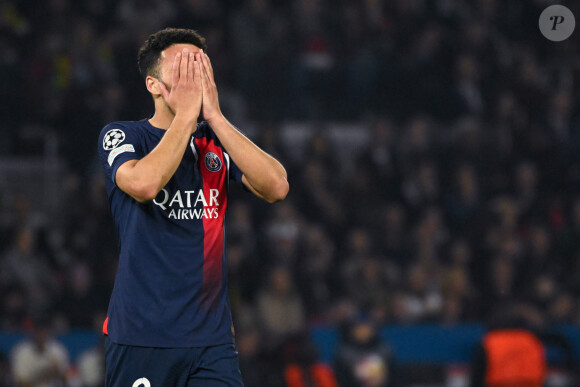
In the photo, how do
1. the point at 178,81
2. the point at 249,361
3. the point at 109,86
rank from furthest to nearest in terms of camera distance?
the point at 109,86 → the point at 249,361 → the point at 178,81

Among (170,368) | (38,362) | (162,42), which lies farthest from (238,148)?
(38,362)

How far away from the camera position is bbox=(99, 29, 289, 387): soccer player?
3410 mm

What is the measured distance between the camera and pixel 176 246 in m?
3.45

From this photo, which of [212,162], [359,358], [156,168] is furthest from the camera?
[359,358]

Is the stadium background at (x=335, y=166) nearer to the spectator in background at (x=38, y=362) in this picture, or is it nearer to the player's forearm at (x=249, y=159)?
the spectator in background at (x=38, y=362)

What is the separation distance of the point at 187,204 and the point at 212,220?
12cm

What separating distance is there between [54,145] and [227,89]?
2372 mm

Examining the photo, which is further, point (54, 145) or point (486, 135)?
point (486, 135)

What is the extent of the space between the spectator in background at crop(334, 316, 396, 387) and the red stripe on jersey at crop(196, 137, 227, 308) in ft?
18.5

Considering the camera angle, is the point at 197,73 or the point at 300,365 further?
the point at 300,365

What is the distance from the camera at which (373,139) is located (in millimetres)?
11688

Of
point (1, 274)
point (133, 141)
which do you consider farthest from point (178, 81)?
point (1, 274)

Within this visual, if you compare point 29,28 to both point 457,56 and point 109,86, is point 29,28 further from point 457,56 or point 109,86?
point 457,56

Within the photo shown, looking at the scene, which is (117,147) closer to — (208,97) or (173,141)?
(173,141)
